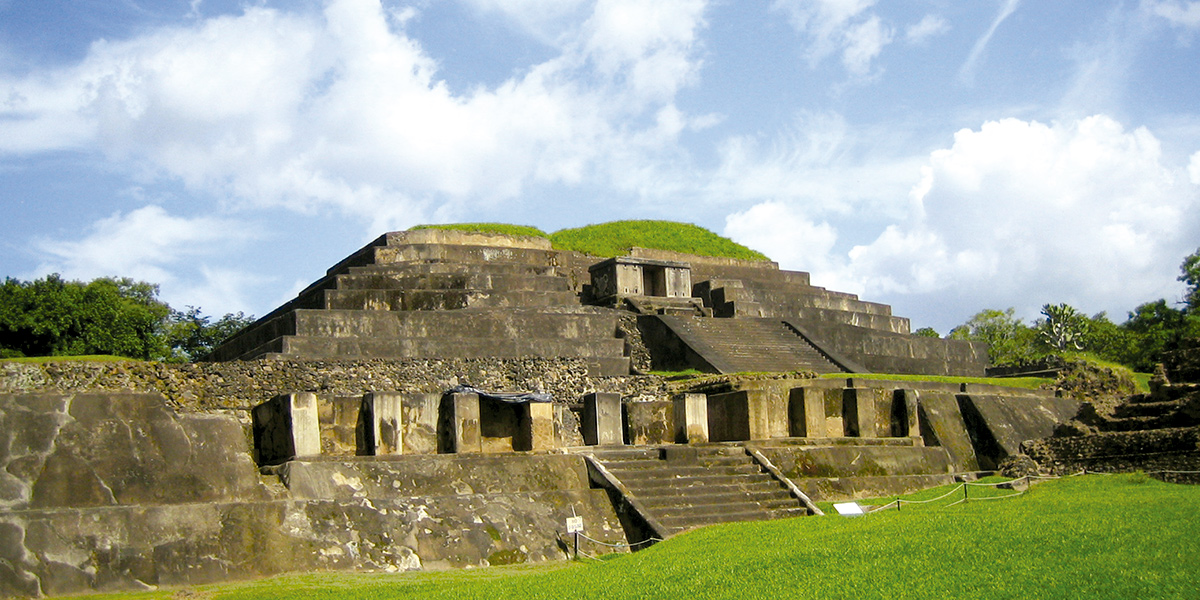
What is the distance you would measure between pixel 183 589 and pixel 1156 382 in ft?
49.9

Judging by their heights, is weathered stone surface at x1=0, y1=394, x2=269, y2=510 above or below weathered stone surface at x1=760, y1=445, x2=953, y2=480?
above

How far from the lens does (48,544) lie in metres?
Result: 9.61

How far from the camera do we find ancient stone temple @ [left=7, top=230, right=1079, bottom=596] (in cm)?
1038

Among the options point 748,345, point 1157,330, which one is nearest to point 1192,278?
point 1157,330

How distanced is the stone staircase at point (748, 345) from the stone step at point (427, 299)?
3194 millimetres

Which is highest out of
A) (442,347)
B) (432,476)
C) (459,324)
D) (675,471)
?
(459,324)

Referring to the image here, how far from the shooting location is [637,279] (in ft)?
88.7

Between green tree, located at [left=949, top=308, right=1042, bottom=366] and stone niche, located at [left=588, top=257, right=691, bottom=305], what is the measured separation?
22.4 meters

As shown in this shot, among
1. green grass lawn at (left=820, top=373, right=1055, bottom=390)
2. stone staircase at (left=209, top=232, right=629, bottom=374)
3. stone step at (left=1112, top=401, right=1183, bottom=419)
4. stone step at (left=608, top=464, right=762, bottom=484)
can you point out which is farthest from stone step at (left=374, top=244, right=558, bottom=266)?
stone step at (left=1112, top=401, right=1183, bottom=419)

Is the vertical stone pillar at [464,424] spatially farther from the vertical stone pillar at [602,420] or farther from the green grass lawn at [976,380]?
the green grass lawn at [976,380]

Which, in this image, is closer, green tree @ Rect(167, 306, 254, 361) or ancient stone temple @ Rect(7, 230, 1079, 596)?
ancient stone temple @ Rect(7, 230, 1079, 596)

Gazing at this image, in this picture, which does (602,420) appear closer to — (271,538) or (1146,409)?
(271,538)

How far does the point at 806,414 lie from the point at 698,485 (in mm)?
3223

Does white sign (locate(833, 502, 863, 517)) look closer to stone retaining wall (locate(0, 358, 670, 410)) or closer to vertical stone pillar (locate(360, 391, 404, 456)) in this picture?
vertical stone pillar (locate(360, 391, 404, 456))
